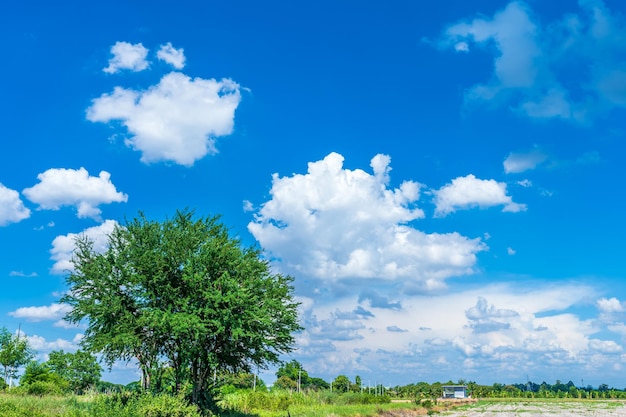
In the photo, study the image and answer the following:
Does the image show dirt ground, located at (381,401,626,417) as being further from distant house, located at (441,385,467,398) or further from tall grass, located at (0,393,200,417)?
distant house, located at (441,385,467,398)

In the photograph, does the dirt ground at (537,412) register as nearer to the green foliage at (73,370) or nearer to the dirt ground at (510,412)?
the dirt ground at (510,412)

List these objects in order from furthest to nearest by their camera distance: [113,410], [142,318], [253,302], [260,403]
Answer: [260,403], [253,302], [142,318], [113,410]

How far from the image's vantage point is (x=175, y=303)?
32281 millimetres

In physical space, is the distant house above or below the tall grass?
below

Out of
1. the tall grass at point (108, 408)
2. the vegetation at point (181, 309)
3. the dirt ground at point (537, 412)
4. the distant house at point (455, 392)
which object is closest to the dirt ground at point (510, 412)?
the dirt ground at point (537, 412)

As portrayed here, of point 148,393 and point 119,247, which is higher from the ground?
point 119,247

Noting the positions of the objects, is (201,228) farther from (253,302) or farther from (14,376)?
(14,376)

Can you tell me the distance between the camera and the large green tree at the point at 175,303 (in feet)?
104

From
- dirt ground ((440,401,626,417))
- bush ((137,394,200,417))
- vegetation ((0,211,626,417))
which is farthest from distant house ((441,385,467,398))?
bush ((137,394,200,417))

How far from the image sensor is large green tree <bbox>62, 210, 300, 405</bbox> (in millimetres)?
31641

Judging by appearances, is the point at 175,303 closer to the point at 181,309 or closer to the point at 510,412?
the point at 181,309

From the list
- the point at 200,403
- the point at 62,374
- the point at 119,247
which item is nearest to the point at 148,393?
the point at 200,403

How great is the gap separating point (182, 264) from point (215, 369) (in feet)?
22.0

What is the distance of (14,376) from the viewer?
75.7 metres
